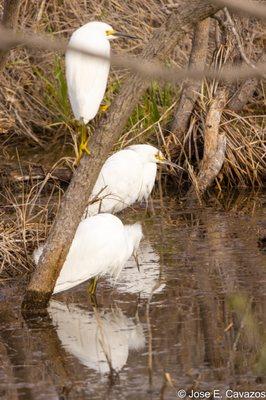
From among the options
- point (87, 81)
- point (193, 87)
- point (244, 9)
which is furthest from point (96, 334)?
point (193, 87)

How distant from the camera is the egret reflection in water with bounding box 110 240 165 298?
19.2ft

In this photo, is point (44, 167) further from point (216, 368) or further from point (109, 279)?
point (216, 368)

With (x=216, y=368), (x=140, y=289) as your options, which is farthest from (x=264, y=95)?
(x=216, y=368)

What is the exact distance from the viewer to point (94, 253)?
5.66m

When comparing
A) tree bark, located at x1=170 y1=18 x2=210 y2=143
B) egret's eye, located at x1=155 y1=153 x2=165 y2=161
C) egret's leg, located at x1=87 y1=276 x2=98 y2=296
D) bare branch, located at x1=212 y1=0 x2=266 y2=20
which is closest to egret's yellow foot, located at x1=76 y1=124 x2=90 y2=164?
egret's leg, located at x1=87 y1=276 x2=98 y2=296

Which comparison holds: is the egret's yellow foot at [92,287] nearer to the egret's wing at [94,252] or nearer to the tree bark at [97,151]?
the egret's wing at [94,252]

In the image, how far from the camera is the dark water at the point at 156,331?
13.3 feet

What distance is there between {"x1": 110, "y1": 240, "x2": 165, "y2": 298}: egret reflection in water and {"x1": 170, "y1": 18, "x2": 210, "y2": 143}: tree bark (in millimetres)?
2091

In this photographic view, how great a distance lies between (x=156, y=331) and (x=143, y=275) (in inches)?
55.7

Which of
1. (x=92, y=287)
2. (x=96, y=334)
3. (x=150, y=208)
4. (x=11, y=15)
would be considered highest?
(x=11, y=15)

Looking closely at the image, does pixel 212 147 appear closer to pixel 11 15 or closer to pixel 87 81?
pixel 87 81

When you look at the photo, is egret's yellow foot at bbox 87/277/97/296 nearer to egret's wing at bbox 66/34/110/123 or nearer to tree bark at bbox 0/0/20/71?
egret's wing at bbox 66/34/110/123

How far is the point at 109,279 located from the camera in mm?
6293

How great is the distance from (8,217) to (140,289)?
5.92 ft
